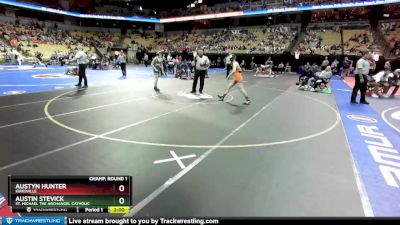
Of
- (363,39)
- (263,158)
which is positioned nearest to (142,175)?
(263,158)

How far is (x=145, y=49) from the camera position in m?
48.1

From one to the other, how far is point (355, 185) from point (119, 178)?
351 centimetres

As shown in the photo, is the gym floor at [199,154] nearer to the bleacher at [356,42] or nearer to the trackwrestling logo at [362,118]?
the trackwrestling logo at [362,118]

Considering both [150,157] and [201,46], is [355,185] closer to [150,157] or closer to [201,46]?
[150,157]

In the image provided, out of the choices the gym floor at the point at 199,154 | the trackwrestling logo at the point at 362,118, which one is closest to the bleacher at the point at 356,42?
the trackwrestling logo at the point at 362,118
